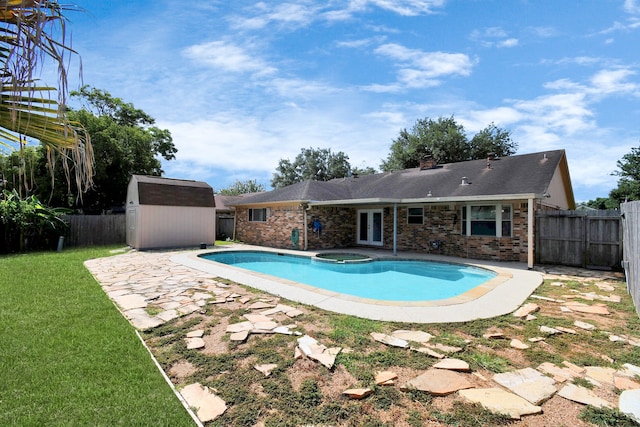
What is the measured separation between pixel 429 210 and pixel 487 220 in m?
2.28

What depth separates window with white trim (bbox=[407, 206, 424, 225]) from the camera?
1365 cm

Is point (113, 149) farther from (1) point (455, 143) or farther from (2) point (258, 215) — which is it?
(1) point (455, 143)

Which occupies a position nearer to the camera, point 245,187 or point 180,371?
point 180,371

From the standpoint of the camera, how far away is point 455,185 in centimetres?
1326

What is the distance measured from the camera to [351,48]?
11883 mm

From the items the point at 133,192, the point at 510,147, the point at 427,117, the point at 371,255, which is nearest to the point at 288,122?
the point at 133,192

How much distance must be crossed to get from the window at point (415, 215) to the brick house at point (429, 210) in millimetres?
35

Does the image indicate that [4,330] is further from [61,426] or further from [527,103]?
[527,103]

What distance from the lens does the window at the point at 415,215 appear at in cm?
1366

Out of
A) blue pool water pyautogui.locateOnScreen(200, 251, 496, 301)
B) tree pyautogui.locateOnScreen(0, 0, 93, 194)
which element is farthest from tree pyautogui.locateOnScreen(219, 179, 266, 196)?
tree pyautogui.locateOnScreen(0, 0, 93, 194)

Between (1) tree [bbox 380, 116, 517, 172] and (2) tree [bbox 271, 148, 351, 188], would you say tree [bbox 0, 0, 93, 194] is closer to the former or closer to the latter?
(1) tree [bbox 380, 116, 517, 172]

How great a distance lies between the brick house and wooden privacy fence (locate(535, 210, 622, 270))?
521mm

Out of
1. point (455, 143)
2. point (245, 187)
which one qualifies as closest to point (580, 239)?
point (455, 143)

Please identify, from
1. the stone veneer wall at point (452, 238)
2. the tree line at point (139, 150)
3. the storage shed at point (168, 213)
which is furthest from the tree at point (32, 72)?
the storage shed at point (168, 213)
